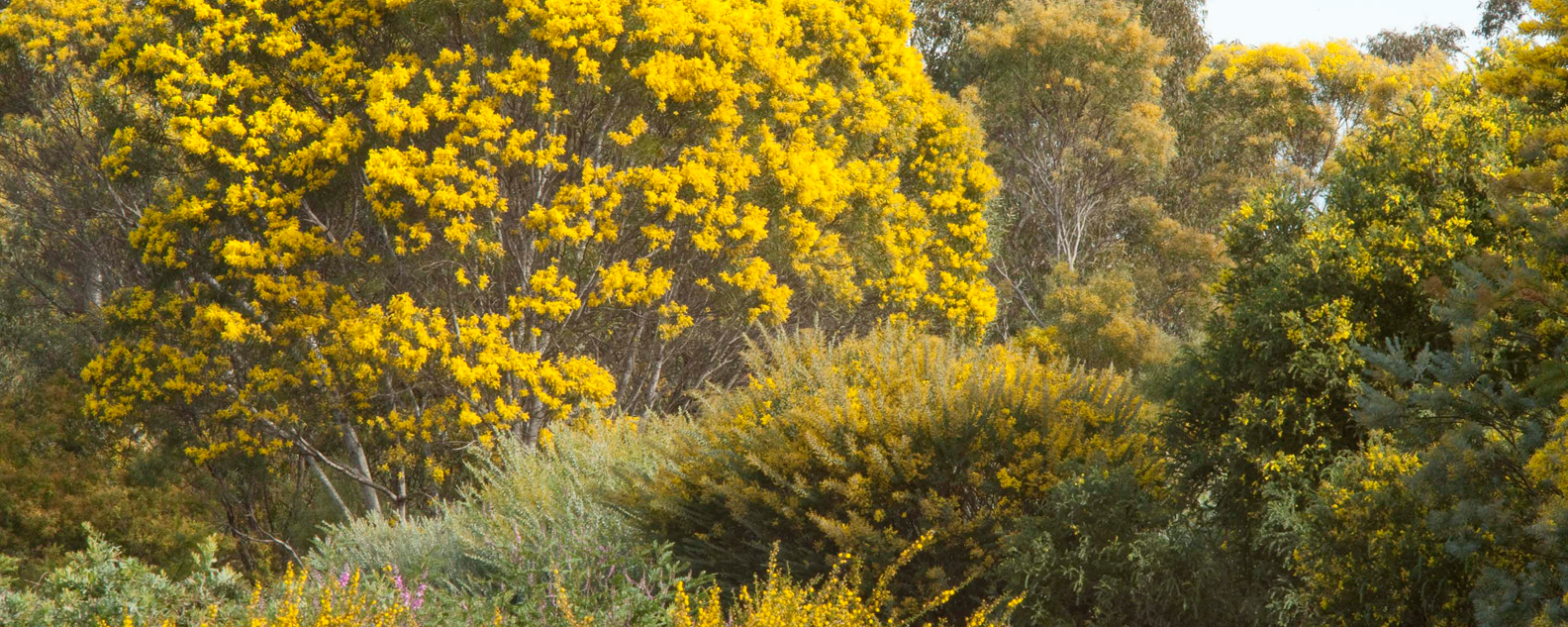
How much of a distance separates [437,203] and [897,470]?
782cm

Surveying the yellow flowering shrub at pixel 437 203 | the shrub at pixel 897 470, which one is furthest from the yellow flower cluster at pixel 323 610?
the yellow flowering shrub at pixel 437 203

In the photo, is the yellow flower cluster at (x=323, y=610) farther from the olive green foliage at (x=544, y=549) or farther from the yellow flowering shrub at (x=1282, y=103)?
the yellow flowering shrub at (x=1282, y=103)

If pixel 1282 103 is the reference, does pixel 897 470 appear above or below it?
below

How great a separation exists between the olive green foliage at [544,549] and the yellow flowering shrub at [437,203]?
465 centimetres

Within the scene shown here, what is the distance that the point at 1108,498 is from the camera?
694 cm

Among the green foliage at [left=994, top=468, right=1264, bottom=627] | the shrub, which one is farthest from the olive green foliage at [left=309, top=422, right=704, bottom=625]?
the green foliage at [left=994, top=468, right=1264, bottom=627]

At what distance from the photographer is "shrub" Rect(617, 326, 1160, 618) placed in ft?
23.4

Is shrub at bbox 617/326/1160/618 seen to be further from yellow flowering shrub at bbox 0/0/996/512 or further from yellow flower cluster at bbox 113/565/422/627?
yellow flowering shrub at bbox 0/0/996/512

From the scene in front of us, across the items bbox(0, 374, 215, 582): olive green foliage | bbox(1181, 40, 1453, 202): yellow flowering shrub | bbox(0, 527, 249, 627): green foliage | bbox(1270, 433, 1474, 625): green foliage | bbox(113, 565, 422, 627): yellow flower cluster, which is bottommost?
bbox(0, 374, 215, 582): olive green foliage

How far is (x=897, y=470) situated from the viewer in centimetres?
724

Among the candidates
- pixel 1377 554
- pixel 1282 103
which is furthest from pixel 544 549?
pixel 1282 103

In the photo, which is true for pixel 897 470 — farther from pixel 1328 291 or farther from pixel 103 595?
pixel 103 595

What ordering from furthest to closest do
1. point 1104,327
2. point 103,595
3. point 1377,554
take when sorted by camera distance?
point 1104,327, point 103,595, point 1377,554

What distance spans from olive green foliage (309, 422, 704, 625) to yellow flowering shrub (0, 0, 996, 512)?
465cm
